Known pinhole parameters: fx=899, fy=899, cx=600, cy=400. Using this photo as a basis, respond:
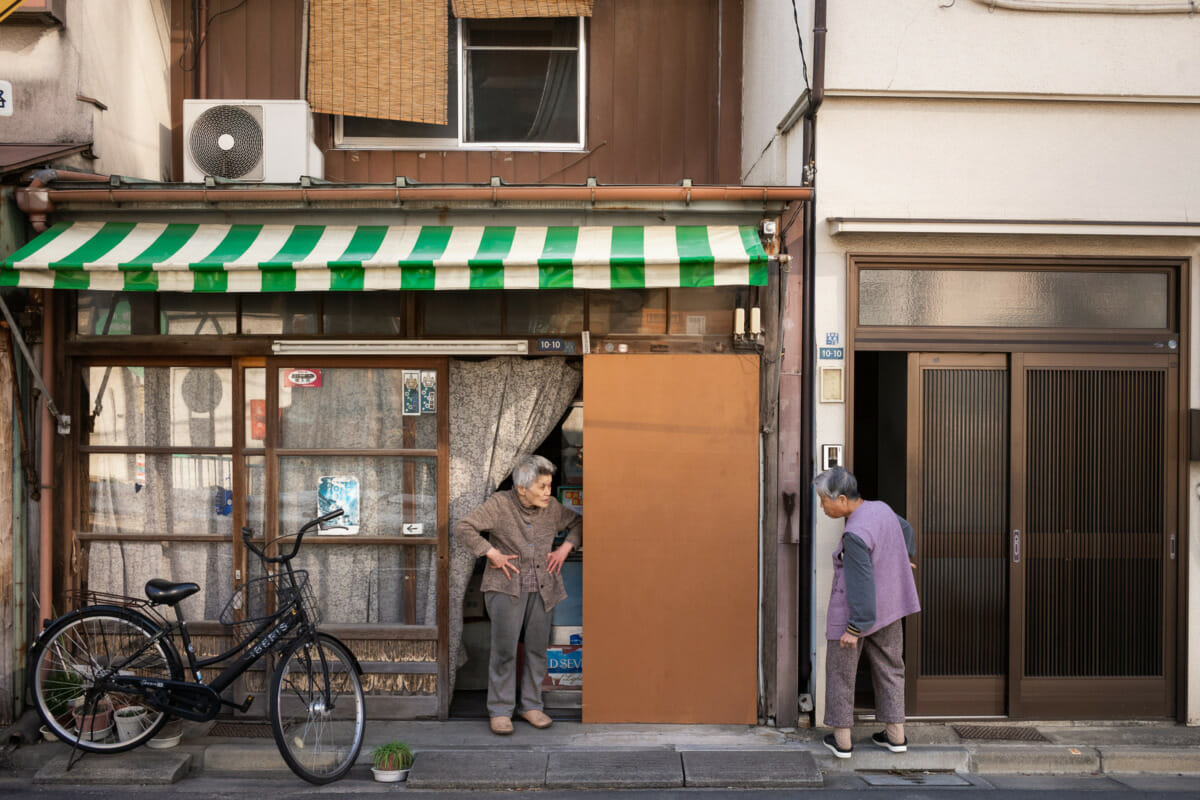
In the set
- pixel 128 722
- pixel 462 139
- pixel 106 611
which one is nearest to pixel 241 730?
pixel 128 722

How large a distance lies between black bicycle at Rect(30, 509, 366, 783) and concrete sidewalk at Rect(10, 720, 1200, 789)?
228 mm

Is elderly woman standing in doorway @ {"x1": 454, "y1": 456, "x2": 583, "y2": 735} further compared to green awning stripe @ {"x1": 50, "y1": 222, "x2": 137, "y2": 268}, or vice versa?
elderly woman standing in doorway @ {"x1": 454, "y1": 456, "x2": 583, "y2": 735}

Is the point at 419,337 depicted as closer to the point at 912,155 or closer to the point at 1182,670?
the point at 912,155

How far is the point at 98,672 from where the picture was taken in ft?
18.9

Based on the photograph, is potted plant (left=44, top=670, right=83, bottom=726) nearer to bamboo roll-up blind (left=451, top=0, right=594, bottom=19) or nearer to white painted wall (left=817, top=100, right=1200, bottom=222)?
bamboo roll-up blind (left=451, top=0, right=594, bottom=19)

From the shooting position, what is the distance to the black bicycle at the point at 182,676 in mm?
5738

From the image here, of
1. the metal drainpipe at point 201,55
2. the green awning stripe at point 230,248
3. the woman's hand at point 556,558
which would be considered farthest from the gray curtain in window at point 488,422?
the metal drainpipe at point 201,55

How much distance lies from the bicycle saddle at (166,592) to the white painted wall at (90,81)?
317cm

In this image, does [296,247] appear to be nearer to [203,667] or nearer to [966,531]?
[203,667]

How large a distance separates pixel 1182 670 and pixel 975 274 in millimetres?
3283

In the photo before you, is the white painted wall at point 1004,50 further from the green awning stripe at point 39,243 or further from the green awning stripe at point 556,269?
the green awning stripe at point 39,243

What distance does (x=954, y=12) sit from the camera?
6.44 metres

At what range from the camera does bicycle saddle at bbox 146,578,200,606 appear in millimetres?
5734

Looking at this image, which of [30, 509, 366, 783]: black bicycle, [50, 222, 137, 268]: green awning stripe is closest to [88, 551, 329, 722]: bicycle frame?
[30, 509, 366, 783]: black bicycle
